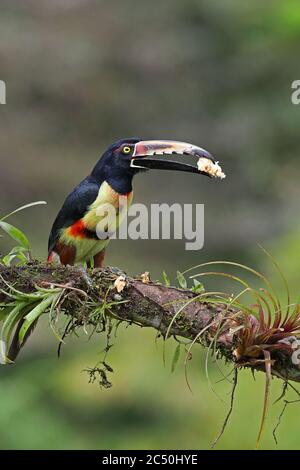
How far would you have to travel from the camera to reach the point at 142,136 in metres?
11.4

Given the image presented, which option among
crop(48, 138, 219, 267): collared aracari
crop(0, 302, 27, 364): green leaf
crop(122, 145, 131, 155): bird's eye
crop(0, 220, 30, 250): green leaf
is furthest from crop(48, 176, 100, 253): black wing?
crop(0, 302, 27, 364): green leaf

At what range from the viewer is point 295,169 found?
10867 mm

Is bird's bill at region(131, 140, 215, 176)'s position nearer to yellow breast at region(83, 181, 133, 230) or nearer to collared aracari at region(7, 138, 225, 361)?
collared aracari at region(7, 138, 225, 361)

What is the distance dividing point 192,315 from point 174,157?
7.06 metres

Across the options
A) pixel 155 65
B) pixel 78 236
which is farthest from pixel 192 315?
pixel 155 65

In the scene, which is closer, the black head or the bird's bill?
the bird's bill

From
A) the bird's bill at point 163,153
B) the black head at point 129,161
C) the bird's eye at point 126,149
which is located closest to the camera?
the bird's bill at point 163,153

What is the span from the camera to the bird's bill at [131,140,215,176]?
3.97m

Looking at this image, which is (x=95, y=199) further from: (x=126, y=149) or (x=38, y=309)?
(x=38, y=309)

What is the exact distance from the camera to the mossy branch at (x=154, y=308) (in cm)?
318

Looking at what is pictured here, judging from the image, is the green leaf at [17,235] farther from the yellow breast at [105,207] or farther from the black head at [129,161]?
the yellow breast at [105,207]

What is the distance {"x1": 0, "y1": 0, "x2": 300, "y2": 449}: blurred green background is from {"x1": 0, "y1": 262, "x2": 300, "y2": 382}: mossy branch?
16.5 ft

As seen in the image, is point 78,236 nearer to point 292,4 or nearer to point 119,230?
point 119,230

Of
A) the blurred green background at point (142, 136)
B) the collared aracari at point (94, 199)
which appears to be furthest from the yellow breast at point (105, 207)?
the blurred green background at point (142, 136)
